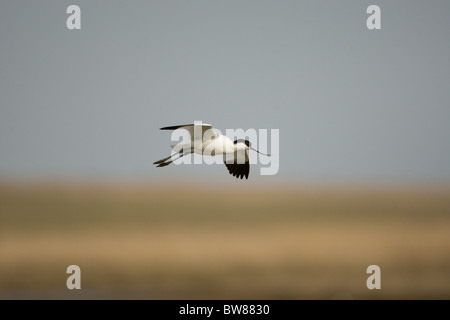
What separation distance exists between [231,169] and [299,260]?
41.1ft

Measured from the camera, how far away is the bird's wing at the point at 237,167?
1027 cm

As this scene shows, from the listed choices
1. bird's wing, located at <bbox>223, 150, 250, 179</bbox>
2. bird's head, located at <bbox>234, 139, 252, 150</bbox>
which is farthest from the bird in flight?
bird's wing, located at <bbox>223, 150, 250, 179</bbox>

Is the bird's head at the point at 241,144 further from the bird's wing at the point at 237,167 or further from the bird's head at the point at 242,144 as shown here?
the bird's wing at the point at 237,167

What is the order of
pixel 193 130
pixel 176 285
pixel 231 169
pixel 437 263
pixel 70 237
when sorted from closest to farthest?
pixel 193 130, pixel 231 169, pixel 176 285, pixel 437 263, pixel 70 237

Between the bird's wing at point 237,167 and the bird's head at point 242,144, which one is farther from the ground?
the bird's head at point 242,144

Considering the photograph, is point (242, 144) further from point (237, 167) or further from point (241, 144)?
point (237, 167)

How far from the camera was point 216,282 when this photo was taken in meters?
19.5

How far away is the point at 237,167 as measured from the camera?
408 inches

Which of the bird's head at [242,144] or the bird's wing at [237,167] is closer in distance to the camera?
the bird's head at [242,144]

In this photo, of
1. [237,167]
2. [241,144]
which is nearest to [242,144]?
[241,144]

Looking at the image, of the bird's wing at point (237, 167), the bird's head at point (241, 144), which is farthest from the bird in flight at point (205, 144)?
the bird's wing at point (237, 167)
